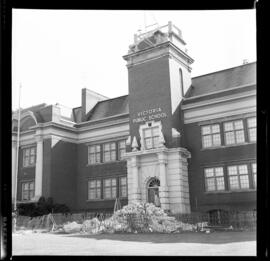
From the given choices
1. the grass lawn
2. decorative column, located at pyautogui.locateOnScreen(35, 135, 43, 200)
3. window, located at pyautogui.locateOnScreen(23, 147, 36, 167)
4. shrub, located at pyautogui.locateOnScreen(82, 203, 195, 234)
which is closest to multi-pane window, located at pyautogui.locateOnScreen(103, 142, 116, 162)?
shrub, located at pyautogui.locateOnScreen(82, 203, 195, 234)

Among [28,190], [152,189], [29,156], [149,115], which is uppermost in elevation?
[149,115]

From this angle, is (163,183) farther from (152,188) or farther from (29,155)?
(29,155)

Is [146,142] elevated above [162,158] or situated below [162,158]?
above

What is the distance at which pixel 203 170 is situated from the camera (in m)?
12.4

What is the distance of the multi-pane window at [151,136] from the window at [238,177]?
2943mm

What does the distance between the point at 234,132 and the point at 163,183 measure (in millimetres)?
3187

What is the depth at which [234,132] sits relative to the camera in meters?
11.6

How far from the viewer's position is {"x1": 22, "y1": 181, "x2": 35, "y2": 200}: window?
38.7 feet

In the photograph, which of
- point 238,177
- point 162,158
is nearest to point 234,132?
point 238,177

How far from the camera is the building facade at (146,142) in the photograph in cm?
1207

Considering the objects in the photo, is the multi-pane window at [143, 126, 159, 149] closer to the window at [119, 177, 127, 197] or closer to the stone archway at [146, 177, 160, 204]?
the stone archway at [146, 177, 160, 204]
